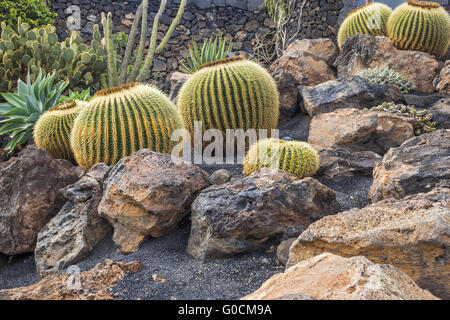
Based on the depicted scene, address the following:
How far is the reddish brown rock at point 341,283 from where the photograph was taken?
4.55 feet

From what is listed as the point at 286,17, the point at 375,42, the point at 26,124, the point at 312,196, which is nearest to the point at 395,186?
the point at 312,196

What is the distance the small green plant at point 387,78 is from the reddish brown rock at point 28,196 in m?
3.89

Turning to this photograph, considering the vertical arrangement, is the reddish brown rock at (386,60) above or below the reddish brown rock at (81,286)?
above

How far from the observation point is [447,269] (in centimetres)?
178

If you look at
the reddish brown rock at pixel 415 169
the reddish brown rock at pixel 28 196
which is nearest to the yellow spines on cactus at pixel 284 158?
the reddish brown rock at pixel 415 169

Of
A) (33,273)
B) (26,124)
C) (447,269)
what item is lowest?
(33,273)

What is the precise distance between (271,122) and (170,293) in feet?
8.62

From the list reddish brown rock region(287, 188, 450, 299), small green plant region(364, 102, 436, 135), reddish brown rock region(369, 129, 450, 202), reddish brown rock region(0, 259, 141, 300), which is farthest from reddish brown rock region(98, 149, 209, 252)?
small green plant region(364, 102, 436, 135)

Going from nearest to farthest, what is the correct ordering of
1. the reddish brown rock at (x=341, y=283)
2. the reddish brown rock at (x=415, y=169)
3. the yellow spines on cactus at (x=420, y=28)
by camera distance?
1. the reddish brown rock at (x=341, y=283)
2. the reddish brown rock at (x=415, y=169)
3. the yellow spines on cactus at (x=420, y=28)

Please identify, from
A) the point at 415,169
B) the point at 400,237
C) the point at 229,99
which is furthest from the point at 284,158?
the point at 400,237

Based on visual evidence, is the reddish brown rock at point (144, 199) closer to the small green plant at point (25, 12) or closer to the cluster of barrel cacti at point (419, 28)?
the cluster of barrel cacti at point (419, 28)

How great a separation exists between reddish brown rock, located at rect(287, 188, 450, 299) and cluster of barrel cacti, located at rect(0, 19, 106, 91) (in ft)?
19.1

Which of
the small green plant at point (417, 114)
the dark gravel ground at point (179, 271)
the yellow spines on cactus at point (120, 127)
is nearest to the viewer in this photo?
the dark gravel ground at point (179, 271)
